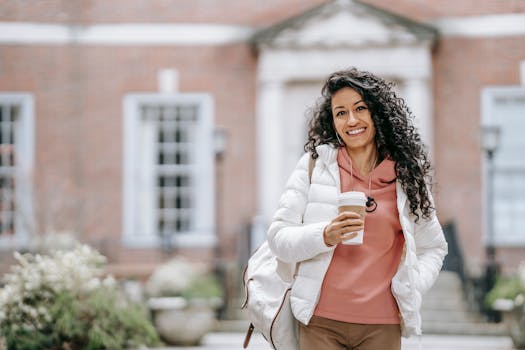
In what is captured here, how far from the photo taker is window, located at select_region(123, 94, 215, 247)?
13516mm

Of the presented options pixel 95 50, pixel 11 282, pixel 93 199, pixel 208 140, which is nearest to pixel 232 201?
pixel 208 140

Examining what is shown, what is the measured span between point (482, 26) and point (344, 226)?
10536mm

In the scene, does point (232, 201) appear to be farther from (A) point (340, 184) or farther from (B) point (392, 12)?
(A) point (340, 184)

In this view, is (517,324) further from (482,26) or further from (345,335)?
(345,335)

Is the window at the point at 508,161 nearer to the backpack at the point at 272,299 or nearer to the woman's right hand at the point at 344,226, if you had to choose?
the backpack at the point at 272,299

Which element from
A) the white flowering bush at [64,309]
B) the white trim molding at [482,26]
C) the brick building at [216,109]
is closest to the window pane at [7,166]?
the brick building at [216,109]

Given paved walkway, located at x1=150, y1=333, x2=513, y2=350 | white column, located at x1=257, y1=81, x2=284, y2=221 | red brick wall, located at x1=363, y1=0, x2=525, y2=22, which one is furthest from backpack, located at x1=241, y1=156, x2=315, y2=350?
red brick wall, located at x1=363, y1=0, x2=525, y2=22

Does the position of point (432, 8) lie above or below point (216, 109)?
above

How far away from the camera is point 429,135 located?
13.1 meters

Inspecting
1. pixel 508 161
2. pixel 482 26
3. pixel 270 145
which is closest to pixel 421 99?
pixel 482 26

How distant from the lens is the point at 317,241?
10.1ft

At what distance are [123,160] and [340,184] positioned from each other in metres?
10.5

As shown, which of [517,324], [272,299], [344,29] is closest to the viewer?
[272,299]

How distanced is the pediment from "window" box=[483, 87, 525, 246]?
50.2 inches
